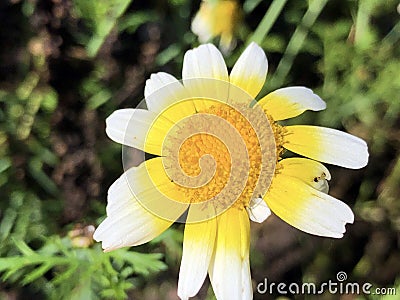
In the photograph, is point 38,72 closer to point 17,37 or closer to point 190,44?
point 17,37

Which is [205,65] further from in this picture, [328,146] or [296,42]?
[296,42]

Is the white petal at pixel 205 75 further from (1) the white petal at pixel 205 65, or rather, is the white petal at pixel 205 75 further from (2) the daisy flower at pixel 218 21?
(2) the daisy flower at pixel 218 21

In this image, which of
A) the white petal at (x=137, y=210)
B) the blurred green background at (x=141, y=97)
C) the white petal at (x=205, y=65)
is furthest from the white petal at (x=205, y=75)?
the blurred green background at (x=141, y=97)

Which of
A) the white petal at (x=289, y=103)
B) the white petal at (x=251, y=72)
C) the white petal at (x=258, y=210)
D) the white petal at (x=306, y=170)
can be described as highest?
the white petal at (x=251, y=72)

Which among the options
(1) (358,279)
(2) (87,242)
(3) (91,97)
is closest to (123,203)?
(2) (87,242)

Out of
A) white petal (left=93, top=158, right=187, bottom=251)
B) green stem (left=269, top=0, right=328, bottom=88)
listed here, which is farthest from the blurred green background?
white petal (left=93, top=158, right=187, bottom=251)

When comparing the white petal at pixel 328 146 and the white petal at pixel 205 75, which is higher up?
the white petal at pixel 205 75
